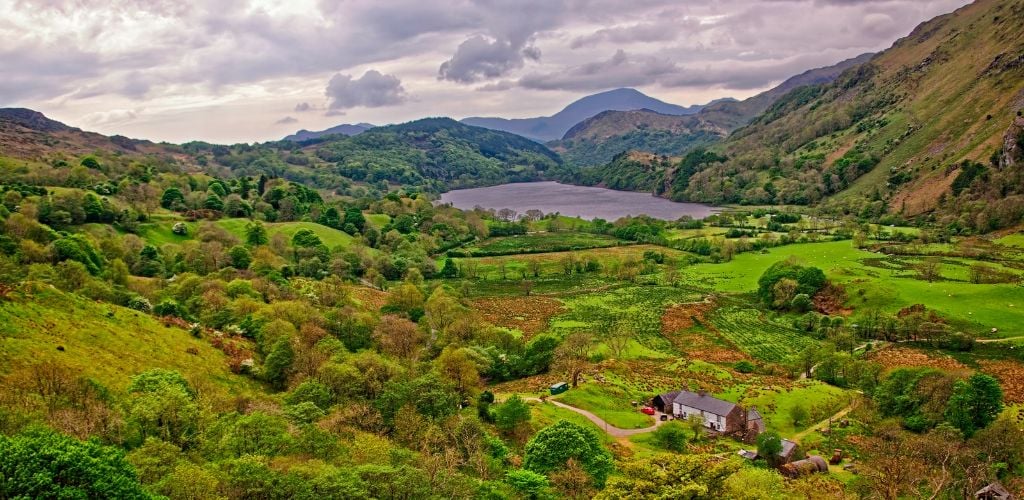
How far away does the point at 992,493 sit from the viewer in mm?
28984

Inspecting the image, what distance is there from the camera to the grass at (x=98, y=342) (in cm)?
2847

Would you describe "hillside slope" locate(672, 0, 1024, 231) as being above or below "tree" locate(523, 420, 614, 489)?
above

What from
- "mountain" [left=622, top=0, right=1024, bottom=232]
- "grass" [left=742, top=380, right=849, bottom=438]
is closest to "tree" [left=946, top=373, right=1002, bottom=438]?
"grass" [left=742, top=380, right=849, bottom=438]

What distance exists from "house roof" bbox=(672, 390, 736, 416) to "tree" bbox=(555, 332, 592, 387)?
810 cm

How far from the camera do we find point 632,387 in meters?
48.0

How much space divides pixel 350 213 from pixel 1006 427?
10793 cm

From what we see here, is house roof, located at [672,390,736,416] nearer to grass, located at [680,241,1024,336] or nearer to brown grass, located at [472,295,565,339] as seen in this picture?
brown grass, located at [472,295,565,339]

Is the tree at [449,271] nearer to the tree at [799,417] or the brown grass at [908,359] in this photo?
the brown grass at [908,359]

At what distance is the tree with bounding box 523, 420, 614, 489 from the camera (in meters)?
28.1

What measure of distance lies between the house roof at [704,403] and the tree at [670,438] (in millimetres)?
4192

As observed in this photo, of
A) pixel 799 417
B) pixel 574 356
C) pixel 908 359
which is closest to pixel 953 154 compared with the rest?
pixel 908 359

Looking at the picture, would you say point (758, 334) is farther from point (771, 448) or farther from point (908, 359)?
point (771, 448)

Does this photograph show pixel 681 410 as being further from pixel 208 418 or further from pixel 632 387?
pixel 208 418

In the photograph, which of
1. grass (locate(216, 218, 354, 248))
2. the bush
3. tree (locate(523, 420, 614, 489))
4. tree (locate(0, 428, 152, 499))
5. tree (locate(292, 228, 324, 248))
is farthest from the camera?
grass (locate(216, 218, 354, 248))
